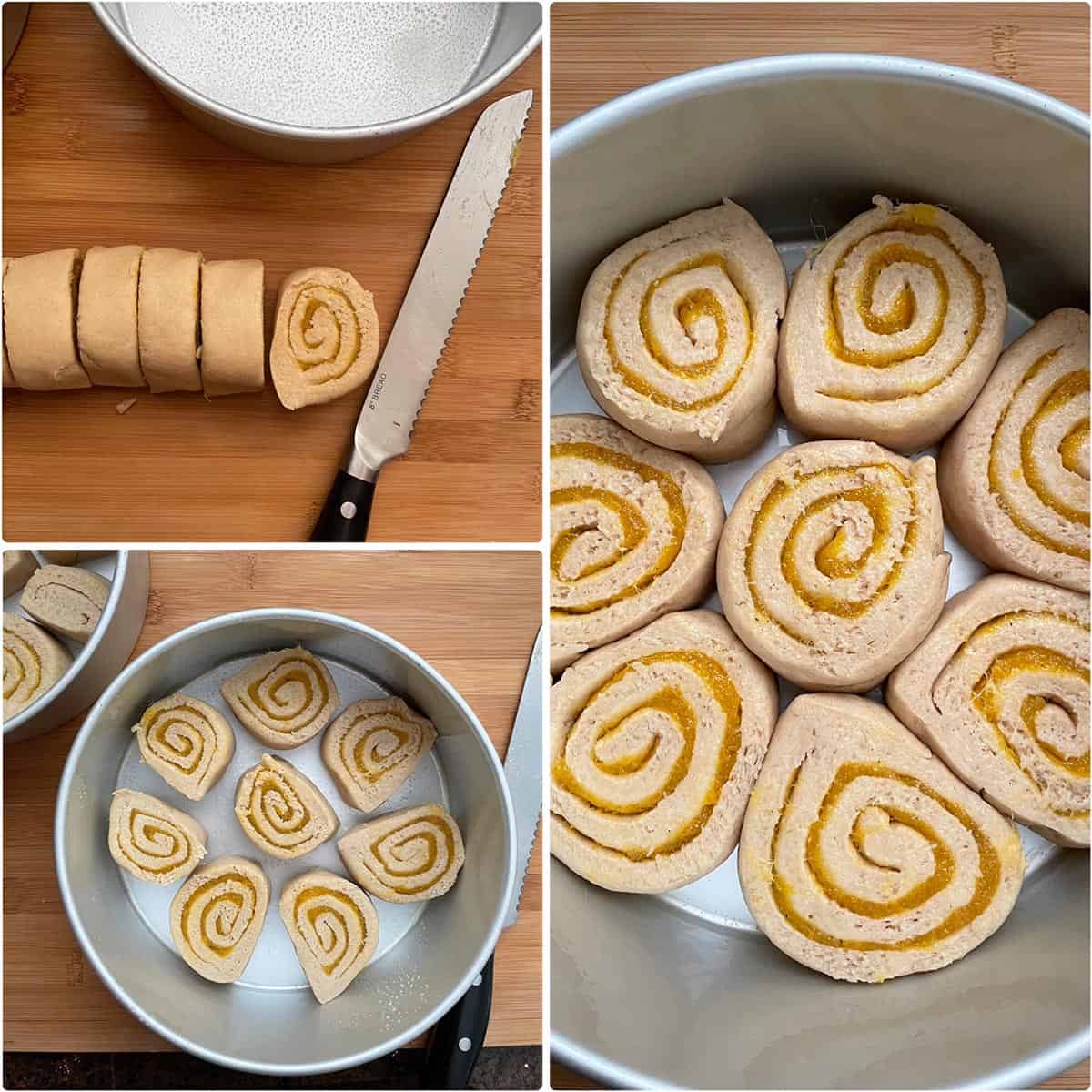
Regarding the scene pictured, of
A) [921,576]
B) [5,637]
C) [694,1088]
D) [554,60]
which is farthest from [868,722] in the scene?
[5,637]

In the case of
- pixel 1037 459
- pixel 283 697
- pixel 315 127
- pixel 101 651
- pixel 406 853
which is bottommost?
pixel 406 853

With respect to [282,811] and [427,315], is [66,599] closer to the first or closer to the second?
[282,811]

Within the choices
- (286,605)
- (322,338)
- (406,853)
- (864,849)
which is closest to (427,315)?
(322,338)

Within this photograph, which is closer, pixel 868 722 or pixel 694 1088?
pixel 694 1088

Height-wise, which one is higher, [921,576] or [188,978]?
[921,576]

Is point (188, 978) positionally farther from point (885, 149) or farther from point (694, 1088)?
point (885, 149)
